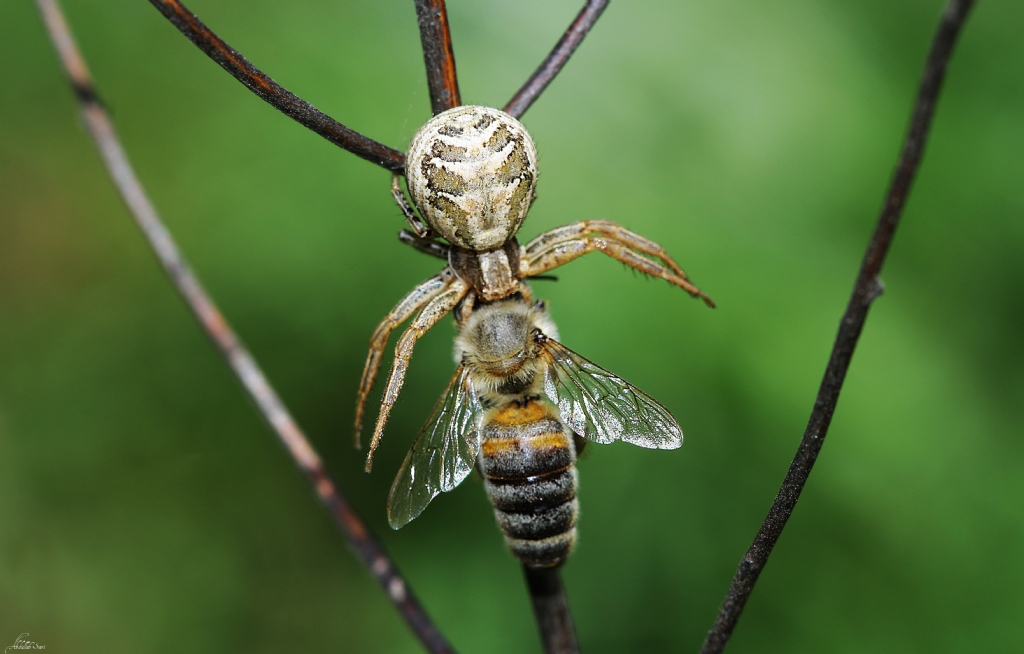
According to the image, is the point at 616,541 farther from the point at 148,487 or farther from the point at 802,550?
the point at 148,487

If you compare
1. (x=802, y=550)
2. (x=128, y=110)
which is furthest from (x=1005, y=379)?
(x=128, y=110)

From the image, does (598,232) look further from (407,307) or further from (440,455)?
(440,455)

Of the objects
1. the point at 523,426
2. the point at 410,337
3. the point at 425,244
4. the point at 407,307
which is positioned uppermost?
the point at 425,244

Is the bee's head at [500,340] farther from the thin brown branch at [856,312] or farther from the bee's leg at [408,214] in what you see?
the thin brown branch at [856,312]

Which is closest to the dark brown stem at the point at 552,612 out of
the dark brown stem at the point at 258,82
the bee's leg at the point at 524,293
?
the bee's leg at the point at 524,293

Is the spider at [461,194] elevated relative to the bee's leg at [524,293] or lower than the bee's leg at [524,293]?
elevated

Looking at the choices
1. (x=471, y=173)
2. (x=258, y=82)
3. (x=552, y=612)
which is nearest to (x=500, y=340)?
(x=471, y=173)
